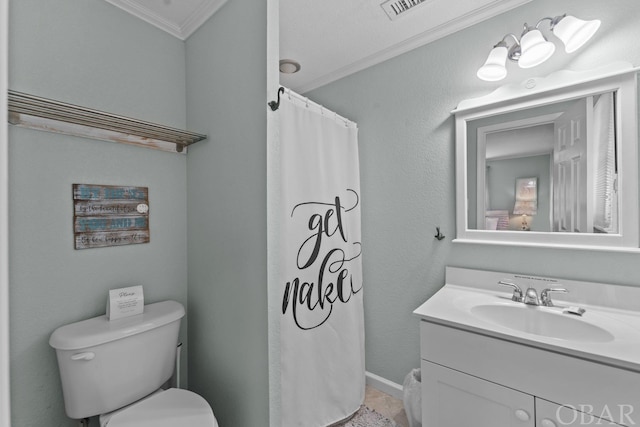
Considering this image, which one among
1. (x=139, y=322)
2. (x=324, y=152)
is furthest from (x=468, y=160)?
(x=139, y=322)

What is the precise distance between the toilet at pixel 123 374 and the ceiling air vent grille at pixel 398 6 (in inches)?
75.4

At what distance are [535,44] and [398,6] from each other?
669mm

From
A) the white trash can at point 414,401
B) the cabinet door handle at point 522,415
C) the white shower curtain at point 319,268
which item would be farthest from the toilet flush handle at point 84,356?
the cabinet door handle at point 522,415

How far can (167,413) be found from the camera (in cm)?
111

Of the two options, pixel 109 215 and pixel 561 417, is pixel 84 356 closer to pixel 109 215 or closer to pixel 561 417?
pixel 109 215

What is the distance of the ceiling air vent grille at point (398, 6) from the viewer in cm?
138

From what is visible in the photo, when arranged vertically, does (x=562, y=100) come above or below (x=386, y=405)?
above

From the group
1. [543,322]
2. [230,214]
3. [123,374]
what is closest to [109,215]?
[230,214]

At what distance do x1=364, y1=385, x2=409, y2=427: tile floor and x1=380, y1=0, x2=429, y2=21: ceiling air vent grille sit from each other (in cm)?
228

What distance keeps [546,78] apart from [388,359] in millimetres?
1832

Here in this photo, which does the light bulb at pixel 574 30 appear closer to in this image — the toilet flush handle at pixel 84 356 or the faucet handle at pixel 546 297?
the faucet handle at pixel 546 297

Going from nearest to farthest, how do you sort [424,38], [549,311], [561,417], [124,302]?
[561,417]
[549,311]
[124,302]
[424,38]

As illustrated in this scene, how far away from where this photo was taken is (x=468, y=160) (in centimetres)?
153

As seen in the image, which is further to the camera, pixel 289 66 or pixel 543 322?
pixel 289 66
